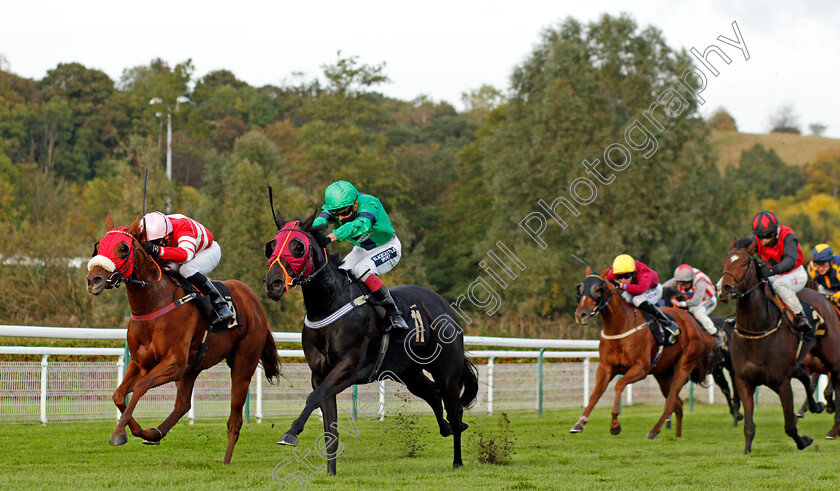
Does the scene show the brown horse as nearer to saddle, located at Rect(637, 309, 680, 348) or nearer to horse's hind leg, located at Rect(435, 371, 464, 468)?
saddle, located at Rect(637, 309, 680, 348)

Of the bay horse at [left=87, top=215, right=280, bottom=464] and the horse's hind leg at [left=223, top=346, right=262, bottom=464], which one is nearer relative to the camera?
the bay horse at [left=87, top=215, right=280, bottom=464]

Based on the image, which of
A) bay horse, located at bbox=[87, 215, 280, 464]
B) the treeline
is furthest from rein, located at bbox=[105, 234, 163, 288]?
the treeline

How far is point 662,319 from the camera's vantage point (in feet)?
32.7

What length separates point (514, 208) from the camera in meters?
36.0

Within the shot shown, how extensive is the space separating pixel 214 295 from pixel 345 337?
Result: 52.0 inches

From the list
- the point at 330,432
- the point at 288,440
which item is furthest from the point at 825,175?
the point at 288,440

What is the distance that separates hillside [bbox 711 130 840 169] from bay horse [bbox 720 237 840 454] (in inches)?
3610

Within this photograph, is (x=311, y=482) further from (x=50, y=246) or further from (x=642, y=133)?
(x=642, y=133)

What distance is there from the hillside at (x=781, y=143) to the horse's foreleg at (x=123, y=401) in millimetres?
95580

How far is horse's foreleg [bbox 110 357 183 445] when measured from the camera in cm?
579

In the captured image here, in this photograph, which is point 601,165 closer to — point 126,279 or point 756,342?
point 756,342

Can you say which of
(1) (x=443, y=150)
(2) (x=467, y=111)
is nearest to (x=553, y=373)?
(1) (x=443, y=150)

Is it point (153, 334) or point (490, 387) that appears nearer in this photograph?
point (153, 334)

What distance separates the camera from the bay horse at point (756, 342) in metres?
8.13
